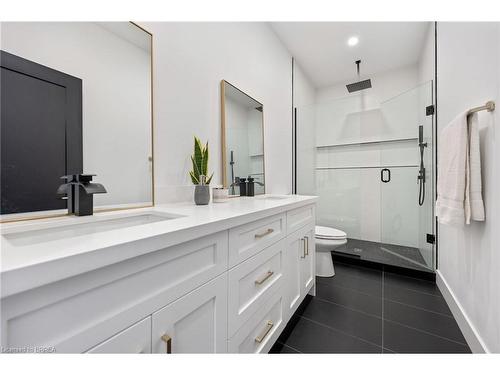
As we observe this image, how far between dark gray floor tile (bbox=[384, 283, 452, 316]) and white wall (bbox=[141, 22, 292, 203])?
1420mm

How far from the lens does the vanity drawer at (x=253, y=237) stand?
85 cm

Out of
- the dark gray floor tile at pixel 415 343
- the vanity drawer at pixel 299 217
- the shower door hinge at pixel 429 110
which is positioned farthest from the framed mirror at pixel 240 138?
the shower door hinge at pixel 429 110

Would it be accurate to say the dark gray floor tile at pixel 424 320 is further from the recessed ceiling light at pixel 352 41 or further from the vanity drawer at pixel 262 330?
the recessed ceiling light at pixel 352 41

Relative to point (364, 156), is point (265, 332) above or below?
below

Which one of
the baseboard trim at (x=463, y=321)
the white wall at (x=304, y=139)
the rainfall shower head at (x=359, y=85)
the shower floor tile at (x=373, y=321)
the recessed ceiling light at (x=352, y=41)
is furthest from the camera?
the white wall at (x=304, y=139)

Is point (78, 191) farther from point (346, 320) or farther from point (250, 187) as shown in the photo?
point (346, 320)

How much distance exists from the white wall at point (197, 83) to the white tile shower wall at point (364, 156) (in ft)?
3.53

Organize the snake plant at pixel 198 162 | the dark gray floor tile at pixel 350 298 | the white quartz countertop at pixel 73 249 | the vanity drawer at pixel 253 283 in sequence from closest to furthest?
the white quartz countertop at pixel 73 249 < the vanity drawer at pixel 253 283 < the snake plant at pixel 198 162 < the dark gray floor tile at pixel 350 298

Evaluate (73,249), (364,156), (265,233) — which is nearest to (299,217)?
(265,233)

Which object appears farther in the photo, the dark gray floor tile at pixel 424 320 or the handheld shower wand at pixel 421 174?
the handheld shower wand at pixel 421 174

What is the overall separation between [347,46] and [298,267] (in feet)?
8.34

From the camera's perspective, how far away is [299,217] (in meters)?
1.49

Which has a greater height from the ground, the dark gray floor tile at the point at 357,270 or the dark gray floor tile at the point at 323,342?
the dark gray floor tile at the point at 357,270
